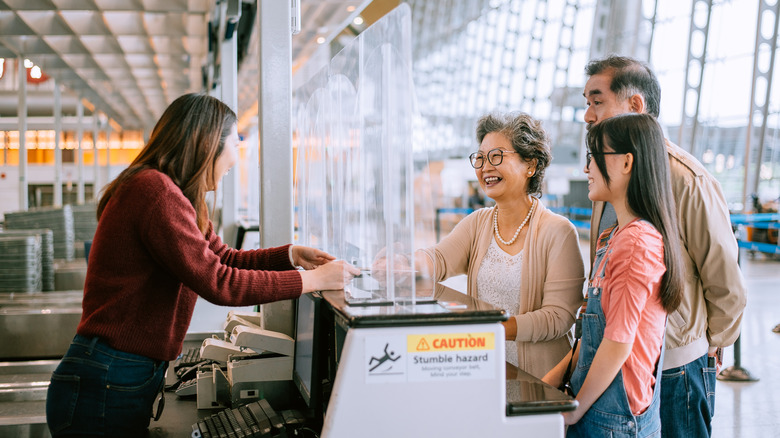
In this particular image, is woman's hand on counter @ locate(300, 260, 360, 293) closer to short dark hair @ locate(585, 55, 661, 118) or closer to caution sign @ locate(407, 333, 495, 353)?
caution sign @ locate(407, 333, 495, 353)

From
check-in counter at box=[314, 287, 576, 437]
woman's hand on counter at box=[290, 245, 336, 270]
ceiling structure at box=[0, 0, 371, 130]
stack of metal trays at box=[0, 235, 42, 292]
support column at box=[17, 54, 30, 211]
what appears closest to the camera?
check-in counter at box=[314, 287, 576, 437]

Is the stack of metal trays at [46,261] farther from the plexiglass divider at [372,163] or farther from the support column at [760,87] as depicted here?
the support column at [760,87]

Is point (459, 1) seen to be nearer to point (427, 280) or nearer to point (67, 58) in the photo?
point (67, 58)

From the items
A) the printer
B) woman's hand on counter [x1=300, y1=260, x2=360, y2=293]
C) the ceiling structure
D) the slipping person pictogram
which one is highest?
the ceiling structure

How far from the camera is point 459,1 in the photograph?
2334 centimetres

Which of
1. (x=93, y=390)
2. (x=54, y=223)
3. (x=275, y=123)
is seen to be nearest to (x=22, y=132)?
(x=54, y=223)

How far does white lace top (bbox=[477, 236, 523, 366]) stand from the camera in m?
2.16

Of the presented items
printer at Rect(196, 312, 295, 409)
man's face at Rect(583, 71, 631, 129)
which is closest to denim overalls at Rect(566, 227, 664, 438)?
man's face at Rect(583, 71, 631, 129)

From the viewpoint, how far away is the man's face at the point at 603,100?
2.22 m

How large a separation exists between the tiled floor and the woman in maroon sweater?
3.48 meters

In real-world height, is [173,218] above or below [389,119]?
below

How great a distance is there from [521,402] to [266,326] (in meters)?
1.13

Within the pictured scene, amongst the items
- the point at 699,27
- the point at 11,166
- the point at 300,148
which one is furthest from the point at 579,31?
the point at 11,166

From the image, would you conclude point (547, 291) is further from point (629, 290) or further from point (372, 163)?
point (372, 163)
